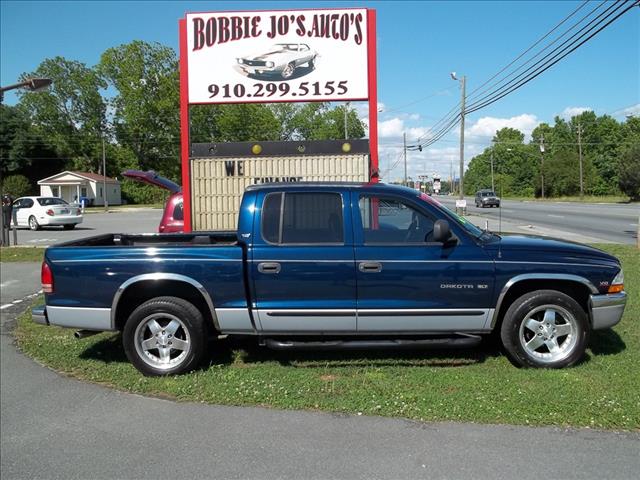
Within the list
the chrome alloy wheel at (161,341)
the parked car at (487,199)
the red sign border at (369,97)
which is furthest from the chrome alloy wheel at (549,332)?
the parked car at (487,199)

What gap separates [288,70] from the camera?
959 cm

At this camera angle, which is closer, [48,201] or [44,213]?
[44,213]

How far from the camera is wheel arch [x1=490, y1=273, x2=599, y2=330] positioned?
5004mm

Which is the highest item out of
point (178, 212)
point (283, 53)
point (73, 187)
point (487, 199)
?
point (73, 187)

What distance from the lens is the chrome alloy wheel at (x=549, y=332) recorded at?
5055mm

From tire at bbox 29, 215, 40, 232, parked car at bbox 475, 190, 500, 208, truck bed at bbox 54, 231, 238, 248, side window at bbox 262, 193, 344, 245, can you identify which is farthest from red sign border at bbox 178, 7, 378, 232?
parked car at bbox 475, 190, 500, 208

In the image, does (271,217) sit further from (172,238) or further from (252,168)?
(252,168)

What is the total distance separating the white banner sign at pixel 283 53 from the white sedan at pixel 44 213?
19.0m

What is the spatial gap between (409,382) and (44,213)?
24977mm

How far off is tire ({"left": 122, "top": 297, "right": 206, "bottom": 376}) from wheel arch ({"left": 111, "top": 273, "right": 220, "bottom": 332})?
11 cm

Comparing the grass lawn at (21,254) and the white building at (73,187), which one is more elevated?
the white building at (73,187)

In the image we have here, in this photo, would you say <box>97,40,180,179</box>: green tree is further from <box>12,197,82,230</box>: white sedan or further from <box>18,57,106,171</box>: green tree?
<box>12,197,82,230</box>: white sedan

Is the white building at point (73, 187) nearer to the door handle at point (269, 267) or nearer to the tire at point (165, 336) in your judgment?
the tire at point (165, 336)

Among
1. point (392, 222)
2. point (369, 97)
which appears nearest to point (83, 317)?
point (392, 222)
